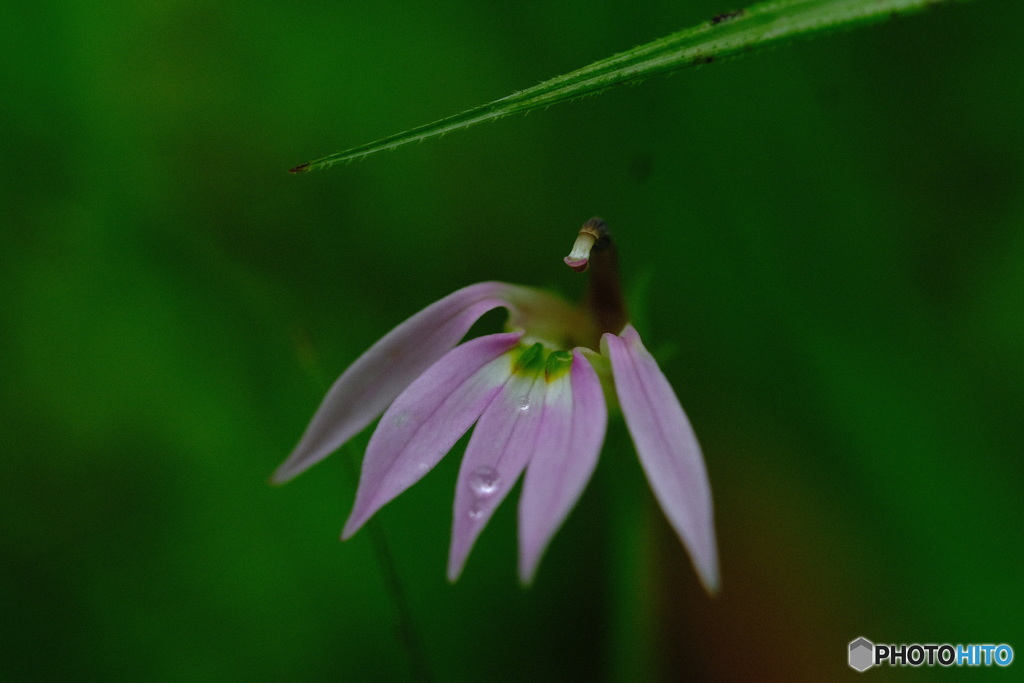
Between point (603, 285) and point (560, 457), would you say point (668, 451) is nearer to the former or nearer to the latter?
point (560, 457)

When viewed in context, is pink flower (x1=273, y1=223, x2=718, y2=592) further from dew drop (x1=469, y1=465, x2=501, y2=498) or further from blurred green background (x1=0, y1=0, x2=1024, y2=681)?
blurred green background (x1=0, y1=0, x2=1024, y2=681)

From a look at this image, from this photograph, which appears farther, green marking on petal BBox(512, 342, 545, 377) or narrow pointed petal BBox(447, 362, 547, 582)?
green marking on petal BBox(512, 342, 545, 377)

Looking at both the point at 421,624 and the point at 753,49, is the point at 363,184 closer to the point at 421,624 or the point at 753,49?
the point at 421,624

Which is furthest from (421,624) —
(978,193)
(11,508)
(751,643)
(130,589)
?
(978,193)

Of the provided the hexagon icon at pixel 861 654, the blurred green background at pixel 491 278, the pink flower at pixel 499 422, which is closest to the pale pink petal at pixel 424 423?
the pink flower at pixel 499 422

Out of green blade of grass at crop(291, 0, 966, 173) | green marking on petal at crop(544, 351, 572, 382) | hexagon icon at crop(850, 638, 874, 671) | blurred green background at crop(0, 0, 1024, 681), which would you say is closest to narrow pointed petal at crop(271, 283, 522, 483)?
green marking on petal at crop(544, 351, 572, 382)

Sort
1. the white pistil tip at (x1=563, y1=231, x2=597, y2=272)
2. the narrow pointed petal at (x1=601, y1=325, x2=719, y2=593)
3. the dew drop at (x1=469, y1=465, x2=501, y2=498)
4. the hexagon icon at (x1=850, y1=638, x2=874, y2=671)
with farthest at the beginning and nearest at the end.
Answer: the hexagon icon at (x1=850, y1=638, x2=874, y2=671) < the white pistil tip at (x1=563, y1=231, x2=597, y2=272) < the dew drop at (x1=469, y1=465, x2=501, y2=498) < the narrow pointed petal at (x1=601, y1=325, x2=719, y2=593)

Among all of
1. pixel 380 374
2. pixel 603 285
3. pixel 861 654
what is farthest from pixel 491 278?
pixel 861 654
